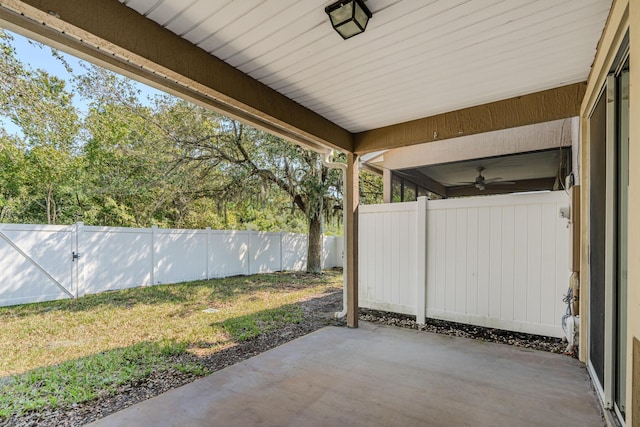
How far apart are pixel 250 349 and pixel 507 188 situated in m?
7.54

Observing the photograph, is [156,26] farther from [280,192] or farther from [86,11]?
[280,192]

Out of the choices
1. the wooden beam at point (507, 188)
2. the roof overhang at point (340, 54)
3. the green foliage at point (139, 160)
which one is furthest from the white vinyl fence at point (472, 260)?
the wooden beam at point (507, 188)

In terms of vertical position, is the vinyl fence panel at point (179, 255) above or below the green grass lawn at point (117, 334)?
above

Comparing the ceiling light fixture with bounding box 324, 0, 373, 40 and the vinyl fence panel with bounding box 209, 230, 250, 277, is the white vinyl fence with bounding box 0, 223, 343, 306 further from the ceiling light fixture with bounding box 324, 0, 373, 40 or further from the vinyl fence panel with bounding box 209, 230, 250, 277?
the ceiling light fixture with bounding box 324, 0, 373, 40

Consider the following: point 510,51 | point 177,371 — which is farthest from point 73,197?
point 510,51

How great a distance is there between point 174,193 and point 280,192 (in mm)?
3020

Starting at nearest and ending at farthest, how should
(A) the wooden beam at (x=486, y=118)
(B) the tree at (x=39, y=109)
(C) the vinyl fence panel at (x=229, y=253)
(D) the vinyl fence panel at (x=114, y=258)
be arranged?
(A) the wooden beam at (x=486, y=118) < (B) the tree at (x=39, y=109) < (D) the vinyl fence panel at (x=114, y=258) < (C) the vinyl fence panel at (x=229, y=253)

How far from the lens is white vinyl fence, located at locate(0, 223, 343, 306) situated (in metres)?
5.34

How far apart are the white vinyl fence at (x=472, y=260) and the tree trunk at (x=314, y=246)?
4.74 m

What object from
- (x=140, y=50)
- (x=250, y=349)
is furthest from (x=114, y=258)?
(x=140, y=50)

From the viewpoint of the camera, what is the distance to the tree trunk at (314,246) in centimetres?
972

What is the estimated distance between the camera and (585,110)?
9.18 feet

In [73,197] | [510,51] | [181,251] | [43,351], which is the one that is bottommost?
[43,351]

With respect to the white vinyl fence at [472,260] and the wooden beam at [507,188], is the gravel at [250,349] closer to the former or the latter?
the white vinyl fence at [472,260]
